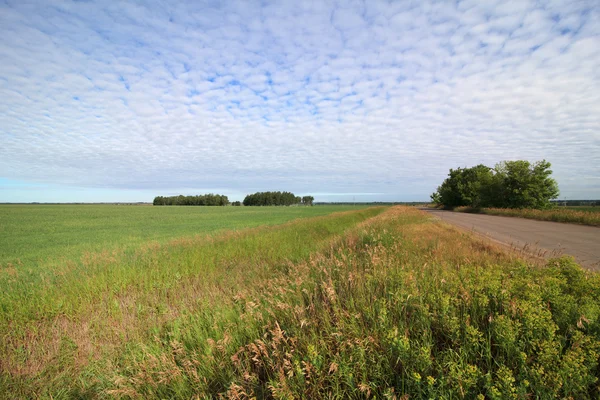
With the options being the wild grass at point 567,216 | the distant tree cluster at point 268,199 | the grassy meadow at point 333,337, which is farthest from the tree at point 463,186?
the distant tree cluster at point 268,199

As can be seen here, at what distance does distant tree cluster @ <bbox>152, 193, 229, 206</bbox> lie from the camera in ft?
547

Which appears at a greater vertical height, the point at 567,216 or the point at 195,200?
the point at 195,200

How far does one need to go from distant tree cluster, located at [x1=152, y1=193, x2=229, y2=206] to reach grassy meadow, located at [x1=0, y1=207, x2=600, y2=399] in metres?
168

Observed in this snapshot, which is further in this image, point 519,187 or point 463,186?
point 463,186

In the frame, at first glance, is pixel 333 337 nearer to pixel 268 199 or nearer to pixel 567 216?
pixel 567 216

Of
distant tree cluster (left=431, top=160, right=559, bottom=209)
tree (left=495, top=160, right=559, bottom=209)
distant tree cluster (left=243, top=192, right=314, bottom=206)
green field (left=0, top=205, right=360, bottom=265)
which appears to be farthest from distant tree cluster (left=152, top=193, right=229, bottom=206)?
tree (left=495, top=160, right=559, bottom=209)

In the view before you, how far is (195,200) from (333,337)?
177774 millimetres

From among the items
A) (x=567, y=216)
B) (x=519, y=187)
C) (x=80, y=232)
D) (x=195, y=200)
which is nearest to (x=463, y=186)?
(x=519, y=187)

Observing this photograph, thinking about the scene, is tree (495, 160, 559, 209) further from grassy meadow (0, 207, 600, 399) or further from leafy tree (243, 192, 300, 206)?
leafy tree (243, 192, 300, 206)

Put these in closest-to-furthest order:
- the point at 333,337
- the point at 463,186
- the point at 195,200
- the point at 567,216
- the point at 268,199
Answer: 1. the point at 333,337
2. the point at 567,216
3. the point at 463,186
4. the point at 195,200
5. the point at 268,199

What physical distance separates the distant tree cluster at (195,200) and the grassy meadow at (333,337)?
16782 cm

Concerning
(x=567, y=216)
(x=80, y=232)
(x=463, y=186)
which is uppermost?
(x=463, y=186)

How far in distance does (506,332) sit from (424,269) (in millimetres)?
2166

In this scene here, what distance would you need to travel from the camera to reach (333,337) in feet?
10.2
